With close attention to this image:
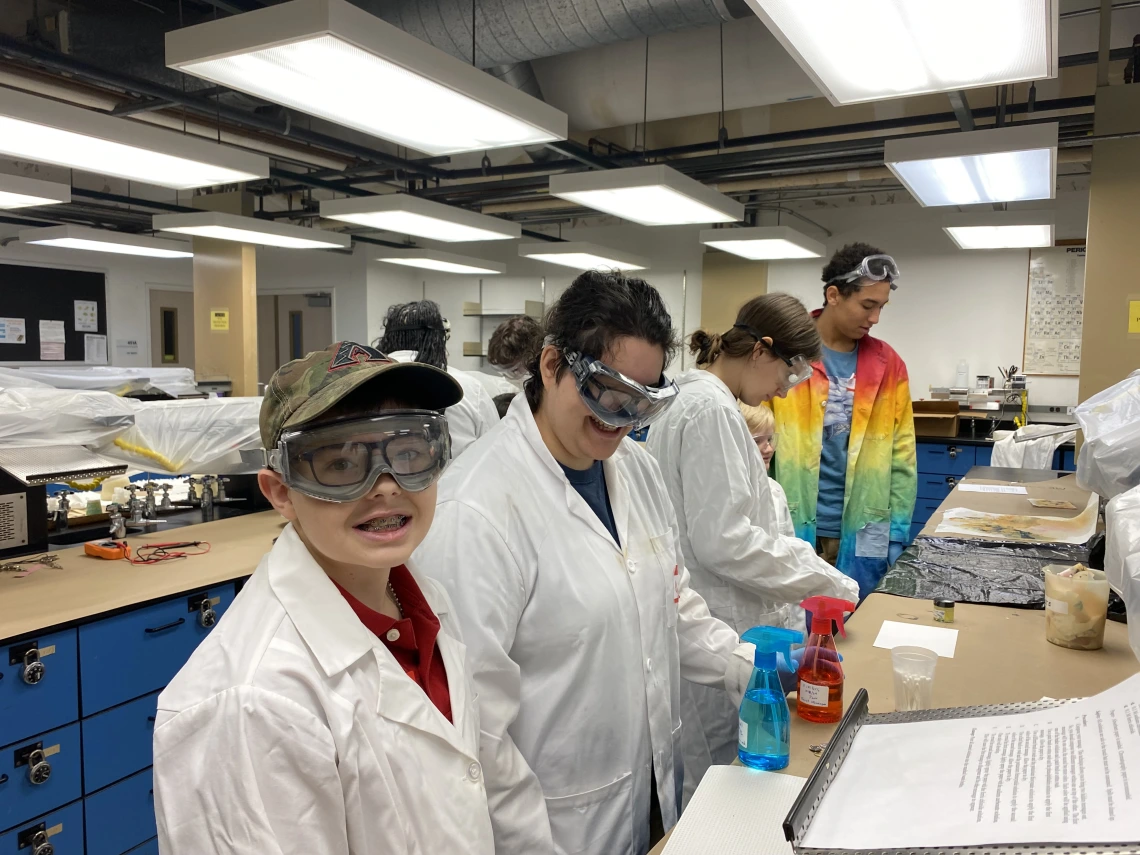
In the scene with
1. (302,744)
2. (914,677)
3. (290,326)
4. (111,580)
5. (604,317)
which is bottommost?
(111,580)

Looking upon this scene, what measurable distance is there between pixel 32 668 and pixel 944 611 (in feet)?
8.19

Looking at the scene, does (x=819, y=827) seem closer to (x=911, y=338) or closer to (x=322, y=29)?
(x=322, y=29)

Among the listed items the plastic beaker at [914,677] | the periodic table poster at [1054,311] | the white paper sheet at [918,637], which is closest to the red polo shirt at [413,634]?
the plastic beaker at [914,677]

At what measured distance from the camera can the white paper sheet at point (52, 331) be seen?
29.4 ft

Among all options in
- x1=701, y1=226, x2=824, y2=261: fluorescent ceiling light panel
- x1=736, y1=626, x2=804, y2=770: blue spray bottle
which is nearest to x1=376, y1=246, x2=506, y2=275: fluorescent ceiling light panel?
x1=701, y1=226, x2=824, y2=261: fluorescent ceiling light panel

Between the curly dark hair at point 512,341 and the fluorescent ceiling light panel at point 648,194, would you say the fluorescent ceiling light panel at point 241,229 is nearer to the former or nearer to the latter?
the curly dark hair at point 512,341

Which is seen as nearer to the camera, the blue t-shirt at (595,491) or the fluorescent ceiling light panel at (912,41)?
the blue t-shirt at (595,491)

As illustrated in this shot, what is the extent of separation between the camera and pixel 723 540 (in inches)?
81.0

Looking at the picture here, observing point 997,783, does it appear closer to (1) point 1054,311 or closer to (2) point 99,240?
(2) point 99,240

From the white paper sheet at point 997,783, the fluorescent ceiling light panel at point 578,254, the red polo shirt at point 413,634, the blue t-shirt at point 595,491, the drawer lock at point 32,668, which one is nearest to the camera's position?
the white paper sheet at point 997,783

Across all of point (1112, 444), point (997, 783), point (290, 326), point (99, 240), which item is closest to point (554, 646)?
point (997, 783)

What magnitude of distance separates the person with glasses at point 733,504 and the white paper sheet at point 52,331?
361 inches

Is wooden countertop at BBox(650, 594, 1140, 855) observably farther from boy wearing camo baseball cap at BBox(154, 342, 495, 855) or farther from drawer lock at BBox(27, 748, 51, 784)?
drawer lock at BBox(27, 748, 51, 784)

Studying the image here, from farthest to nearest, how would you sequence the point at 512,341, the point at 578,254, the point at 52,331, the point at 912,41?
the point at 52,331 < the point at 578,254 < the point at 512,341 < the point at 912,41
